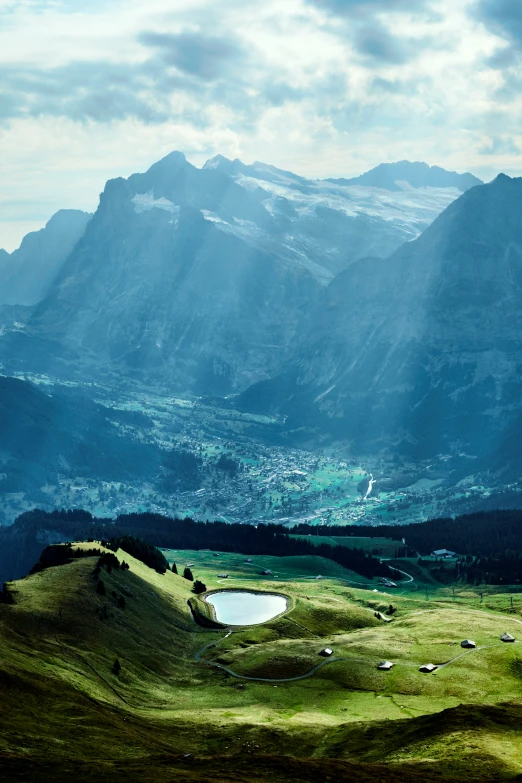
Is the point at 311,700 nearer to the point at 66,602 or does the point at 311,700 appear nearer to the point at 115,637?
the point at 115,637

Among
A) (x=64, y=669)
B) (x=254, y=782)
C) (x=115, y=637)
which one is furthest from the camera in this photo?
(x=115, y=637)

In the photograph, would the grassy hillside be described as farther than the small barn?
No

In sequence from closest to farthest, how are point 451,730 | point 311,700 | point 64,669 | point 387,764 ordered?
1. point 387,764
2. point 451,730
3. point 64,669
4. point 311,700

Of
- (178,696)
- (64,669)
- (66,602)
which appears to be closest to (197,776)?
(64,669)

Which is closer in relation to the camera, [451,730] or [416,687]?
[451,730]

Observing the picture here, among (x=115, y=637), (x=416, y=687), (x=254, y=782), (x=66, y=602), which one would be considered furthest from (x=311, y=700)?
(x=254, y=782)

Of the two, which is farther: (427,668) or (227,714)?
(427,668)

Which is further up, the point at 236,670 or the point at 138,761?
the point at 138,761

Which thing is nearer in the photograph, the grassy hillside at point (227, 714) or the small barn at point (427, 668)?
the grassy hillside at point (227, 714)

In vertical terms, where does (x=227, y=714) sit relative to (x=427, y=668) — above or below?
below

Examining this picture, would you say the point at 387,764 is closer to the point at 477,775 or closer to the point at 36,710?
the point at 477,775
